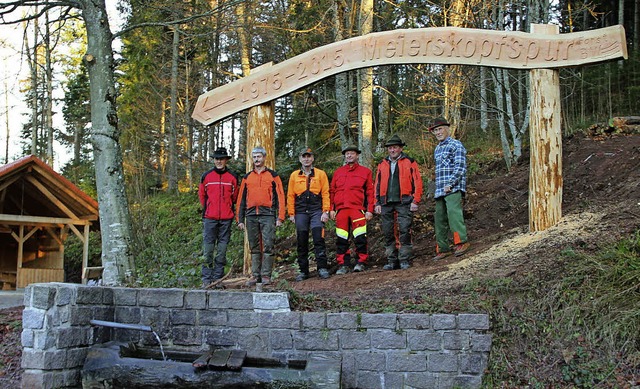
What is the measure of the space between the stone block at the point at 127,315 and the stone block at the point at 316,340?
66.8 inches

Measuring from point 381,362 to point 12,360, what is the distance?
12.2 feet

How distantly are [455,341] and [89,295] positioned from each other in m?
3.55

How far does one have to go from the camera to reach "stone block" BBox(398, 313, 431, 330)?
5.41 m

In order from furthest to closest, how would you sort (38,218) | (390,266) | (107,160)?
(38,218), (107,160), (390,266)

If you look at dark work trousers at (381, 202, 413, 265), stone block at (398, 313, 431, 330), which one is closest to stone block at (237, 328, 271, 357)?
stone block at (398, 313, 431, 330)

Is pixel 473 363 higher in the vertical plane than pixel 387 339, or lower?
lower

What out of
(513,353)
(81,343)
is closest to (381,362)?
(513,353)

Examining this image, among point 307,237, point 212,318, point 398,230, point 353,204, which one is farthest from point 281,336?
point 398,230

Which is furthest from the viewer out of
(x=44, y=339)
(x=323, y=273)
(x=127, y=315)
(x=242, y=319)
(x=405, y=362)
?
(x=323, y=273)

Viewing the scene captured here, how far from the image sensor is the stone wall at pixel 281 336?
5305mm

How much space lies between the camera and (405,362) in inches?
211

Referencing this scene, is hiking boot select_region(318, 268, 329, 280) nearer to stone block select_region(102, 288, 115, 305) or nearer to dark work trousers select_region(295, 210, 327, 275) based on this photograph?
dark work trousers select_region(295, 210, 327, 275)

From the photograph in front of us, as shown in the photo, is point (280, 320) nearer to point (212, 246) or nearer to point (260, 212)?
point (260, 212)

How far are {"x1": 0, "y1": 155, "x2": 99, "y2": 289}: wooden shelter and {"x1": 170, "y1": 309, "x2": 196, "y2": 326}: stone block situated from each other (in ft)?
30.1
